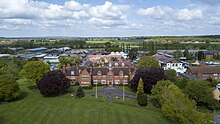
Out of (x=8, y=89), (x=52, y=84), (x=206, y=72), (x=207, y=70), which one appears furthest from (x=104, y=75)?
(x=207, y=70)

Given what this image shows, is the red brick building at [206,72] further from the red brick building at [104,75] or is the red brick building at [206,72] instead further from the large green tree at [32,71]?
the large green tree at [32,71]

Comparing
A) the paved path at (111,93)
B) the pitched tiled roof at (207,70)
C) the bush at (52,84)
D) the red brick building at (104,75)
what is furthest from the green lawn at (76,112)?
the pitched tiled roof at (207,70)

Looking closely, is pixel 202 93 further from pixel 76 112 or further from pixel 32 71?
pixel 32 71

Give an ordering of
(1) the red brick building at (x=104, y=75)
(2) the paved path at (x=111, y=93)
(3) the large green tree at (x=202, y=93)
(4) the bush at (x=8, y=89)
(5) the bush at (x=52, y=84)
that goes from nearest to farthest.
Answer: (3) the large green tree at (x=202, y=93) → (4) the bush at (x=8, y=89) → (5) the bush at (x=52, y=84) → (2) the paved path at (x=111, y=93) → (1) the red brick building at (x=104, y=75)

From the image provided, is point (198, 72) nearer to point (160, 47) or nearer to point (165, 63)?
point (165, 63)

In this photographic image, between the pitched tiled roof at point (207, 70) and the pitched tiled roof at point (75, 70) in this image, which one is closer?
the pitched tiled roof at point (75, 70)

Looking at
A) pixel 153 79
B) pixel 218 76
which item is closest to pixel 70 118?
pixel 153 79
